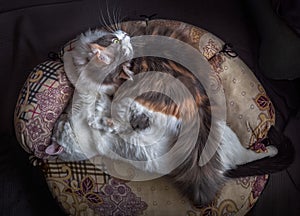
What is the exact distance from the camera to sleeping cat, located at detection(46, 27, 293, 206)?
912 mm

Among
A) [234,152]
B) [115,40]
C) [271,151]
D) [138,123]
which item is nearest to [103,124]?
[138,123]

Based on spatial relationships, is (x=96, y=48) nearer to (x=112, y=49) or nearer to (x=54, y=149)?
(x=112, y=49)

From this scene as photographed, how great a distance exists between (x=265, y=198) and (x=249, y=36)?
0.51 meters

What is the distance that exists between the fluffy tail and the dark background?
13 centimetres

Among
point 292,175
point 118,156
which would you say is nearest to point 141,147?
point 118,156

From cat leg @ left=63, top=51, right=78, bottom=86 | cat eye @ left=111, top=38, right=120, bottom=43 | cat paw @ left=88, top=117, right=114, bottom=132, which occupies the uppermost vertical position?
cat eye @ left=111, top=38, right=120, bottom=43

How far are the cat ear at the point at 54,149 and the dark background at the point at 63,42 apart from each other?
0.20m

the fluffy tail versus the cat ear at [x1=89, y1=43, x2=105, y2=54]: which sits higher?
the cat ear at [x1=89, y1=43, x2=105, y2=54]

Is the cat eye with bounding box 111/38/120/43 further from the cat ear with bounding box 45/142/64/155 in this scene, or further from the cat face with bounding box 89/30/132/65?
the cat ear with bounding box 45/142/64/155

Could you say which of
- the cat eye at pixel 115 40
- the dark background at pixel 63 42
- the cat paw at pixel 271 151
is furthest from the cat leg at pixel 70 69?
the cat paw at pixel 271 151

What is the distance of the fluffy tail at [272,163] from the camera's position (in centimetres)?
99

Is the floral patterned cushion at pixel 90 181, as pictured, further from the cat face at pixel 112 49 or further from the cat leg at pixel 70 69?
the cat face at pixel 112 49

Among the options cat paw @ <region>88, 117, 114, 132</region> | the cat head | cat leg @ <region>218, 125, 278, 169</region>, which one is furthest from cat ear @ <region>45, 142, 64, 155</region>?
cat leg @ <region>218, 125, 278, 169</region>

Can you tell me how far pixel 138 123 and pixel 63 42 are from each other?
514mm
